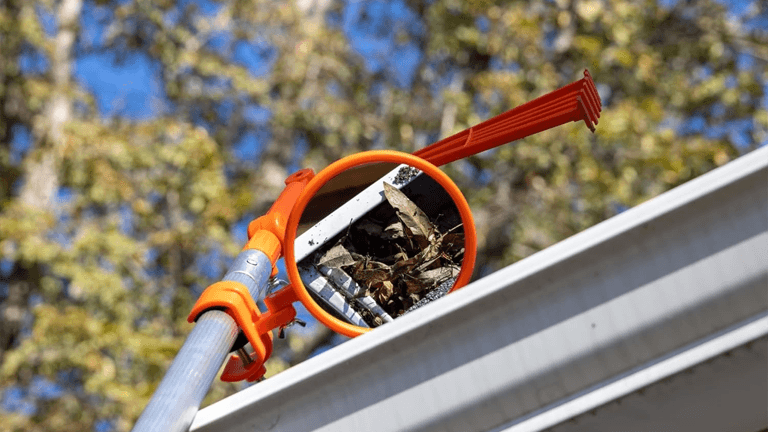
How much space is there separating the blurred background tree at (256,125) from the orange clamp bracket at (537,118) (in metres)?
4.19

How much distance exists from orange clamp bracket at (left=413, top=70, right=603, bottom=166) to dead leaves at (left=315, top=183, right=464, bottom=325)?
0.13 meters

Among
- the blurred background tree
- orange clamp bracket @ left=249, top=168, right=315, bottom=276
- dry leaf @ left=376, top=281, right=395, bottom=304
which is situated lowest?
dry leaf @ left=376, top=281, right=395, bottom=304

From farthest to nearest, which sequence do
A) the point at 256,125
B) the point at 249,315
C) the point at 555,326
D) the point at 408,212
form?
1. the point at 256,125
2. the point at 408,212
3. the point at 249,315
4. the point at 555,326

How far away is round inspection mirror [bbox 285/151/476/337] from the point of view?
1458 mm

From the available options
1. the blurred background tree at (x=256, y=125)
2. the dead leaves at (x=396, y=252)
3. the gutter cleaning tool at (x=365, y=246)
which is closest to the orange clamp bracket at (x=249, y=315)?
the gutter cleaning tool at (x=365, y=246)

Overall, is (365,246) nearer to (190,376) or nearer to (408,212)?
(408,212)

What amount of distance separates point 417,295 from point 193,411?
52 centimetres

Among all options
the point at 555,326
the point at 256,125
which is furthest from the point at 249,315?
the point at 256,125

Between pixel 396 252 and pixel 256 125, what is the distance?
7078 millimetres

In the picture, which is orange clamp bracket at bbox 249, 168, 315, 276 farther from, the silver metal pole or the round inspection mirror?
the silver metal pole

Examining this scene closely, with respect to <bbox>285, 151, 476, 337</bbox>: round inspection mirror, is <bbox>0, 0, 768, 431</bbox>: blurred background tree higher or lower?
higher

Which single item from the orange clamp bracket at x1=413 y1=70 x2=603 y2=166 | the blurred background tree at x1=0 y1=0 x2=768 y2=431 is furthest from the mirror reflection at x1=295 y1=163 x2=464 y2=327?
the blurred background tree at x1=0 y1=0 x2=768 y2=431

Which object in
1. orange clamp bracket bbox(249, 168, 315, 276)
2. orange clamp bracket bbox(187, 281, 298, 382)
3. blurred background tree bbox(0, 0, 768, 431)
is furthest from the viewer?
blurred background tree bbox(0, 0, 768, 431)

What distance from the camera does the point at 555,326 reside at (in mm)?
1095
